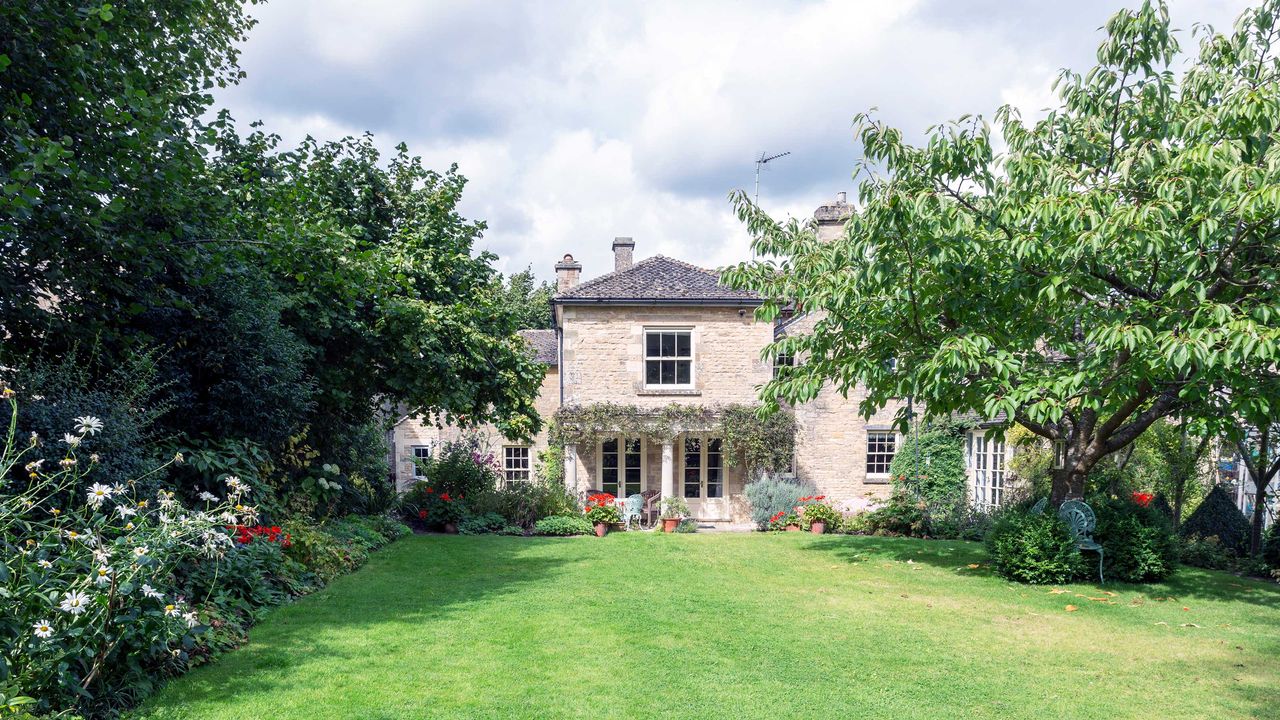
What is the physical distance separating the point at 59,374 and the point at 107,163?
2051 mm

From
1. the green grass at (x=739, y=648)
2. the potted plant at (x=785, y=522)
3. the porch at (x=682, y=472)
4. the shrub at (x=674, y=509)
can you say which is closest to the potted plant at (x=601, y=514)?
the shrub at (x=674, y=509)

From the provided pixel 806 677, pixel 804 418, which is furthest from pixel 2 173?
pixel 804 418

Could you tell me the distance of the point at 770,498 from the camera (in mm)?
17062

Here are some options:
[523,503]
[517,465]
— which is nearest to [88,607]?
[523,503]

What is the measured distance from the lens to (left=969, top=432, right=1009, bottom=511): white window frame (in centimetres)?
1719

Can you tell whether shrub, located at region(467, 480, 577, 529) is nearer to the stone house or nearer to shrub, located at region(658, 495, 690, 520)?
the stone house

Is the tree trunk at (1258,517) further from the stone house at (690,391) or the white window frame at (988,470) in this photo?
the stone house at (690,391)

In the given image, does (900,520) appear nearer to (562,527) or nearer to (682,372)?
(682,372)

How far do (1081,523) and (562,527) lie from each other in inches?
362

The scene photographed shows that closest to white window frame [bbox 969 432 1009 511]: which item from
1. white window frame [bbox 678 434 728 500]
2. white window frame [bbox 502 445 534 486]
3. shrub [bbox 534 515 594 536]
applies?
white window frame [bbox 678 434 728 500]

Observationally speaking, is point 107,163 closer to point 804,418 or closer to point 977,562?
point 977,562

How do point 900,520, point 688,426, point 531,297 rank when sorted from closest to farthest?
point 900,520, point 688,426, point 531,297

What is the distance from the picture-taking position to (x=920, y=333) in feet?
32.6

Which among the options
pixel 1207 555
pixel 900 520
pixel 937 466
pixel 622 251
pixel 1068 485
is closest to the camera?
pixel 1068 485
